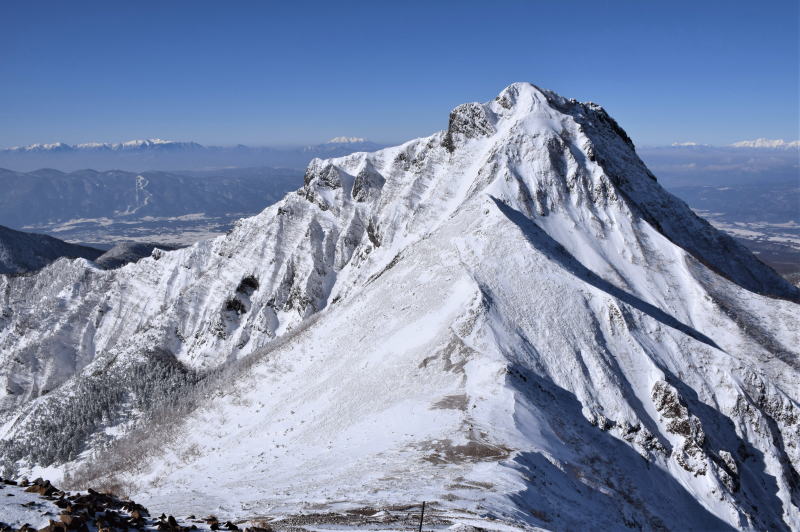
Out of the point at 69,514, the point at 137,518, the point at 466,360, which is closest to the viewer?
the point at 69,514

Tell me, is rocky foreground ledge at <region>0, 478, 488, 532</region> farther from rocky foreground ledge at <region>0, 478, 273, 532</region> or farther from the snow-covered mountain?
the snow-covered mountain

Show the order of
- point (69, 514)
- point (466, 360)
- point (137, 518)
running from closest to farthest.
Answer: point (69, 514) < point (137, 518) < point (466, 360)

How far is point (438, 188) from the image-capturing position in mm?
115625

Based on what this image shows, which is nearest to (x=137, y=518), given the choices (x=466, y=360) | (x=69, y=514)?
(x=69, y=514)

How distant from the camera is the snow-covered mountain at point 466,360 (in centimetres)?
4094

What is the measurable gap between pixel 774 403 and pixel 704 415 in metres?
8.96

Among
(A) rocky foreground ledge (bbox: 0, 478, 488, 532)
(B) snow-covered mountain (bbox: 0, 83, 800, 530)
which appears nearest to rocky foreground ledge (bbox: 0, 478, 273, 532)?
(A) rocky foreground ledge (bbox: 0, 478, 488, 532)

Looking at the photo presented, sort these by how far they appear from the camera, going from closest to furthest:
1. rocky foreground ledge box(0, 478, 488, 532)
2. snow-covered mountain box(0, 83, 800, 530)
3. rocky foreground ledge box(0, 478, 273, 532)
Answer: rocky foreground ledge box(0, 478, 273, 532) → rocky foreground ledge box(0, 478, 488, 532) → snow-covered mountain box(0, 83, 800, 530)

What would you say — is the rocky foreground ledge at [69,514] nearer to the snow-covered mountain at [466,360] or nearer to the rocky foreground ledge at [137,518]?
the rocky foreground ledge at [137,518]

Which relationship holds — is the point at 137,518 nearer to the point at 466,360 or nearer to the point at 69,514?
the point at 69,514

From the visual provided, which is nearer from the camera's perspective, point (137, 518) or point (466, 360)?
point (137, 518)

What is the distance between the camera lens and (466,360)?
181 ft

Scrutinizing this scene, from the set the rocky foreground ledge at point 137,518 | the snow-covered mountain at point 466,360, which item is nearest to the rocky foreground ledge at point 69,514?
the rocky foreground ledge at point 137,518

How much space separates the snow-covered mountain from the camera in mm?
40938
